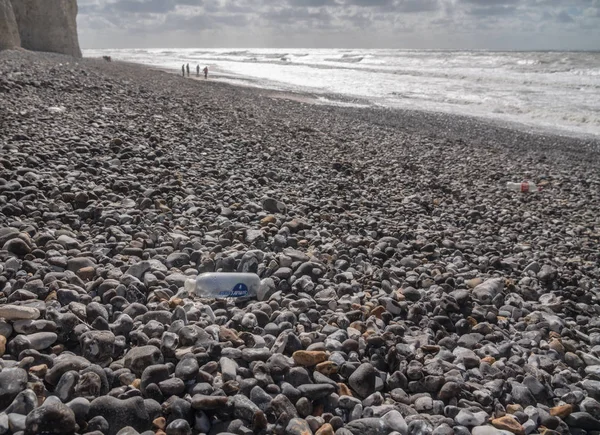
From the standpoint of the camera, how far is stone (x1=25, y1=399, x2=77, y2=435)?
1.81 m

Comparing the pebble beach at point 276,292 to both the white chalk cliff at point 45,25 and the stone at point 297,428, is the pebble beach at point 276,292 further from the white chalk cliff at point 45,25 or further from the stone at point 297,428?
the white chalk cliff at point 45,25

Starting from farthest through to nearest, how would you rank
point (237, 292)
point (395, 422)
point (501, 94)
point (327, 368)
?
point (501, 94), point (237, 292), point (327, 368), point (395, 422)

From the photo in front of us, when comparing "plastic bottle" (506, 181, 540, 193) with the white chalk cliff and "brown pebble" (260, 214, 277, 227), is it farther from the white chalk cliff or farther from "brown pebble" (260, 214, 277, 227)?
the white chalk cliff

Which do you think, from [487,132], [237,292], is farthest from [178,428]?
[487,132]

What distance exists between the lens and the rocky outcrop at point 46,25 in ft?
98.8

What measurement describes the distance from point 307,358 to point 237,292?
98cm

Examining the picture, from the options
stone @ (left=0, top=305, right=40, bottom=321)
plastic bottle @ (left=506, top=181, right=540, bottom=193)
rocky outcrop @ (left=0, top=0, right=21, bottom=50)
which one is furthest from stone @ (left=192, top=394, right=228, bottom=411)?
rocky outcrop @ (left=0, top=0, right=21, bottom=50)

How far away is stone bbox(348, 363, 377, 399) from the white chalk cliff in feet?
112

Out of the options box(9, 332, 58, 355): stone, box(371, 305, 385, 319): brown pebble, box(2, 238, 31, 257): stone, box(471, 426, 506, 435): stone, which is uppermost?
box(2, 238, 31, 257): stone

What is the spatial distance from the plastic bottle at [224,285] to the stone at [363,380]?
3.72 feet

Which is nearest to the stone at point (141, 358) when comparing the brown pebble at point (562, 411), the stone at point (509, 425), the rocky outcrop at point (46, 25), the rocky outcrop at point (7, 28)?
the stone at point (509, 425)

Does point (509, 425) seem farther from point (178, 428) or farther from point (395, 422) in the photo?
point (178, 428)

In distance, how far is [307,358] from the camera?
2.57 meters

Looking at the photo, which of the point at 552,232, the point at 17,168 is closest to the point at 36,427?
the point at 17,168
